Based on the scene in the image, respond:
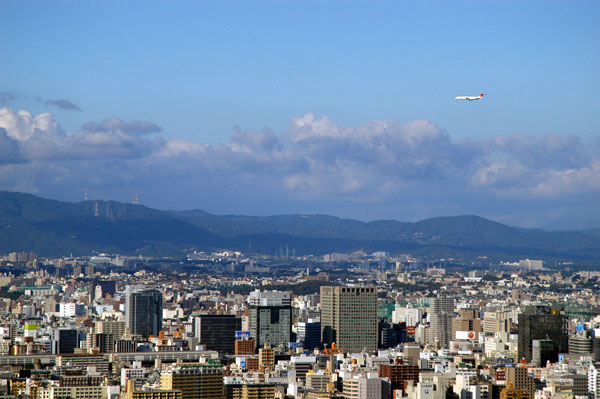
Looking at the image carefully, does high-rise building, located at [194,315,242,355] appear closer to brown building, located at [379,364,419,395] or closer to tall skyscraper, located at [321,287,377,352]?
tall skyscraper, located at [321,287,377,352]

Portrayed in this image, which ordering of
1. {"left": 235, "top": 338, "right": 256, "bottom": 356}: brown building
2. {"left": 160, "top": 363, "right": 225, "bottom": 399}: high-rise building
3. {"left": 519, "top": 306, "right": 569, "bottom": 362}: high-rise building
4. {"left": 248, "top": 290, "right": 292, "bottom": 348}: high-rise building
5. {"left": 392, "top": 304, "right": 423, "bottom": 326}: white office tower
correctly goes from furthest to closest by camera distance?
{"left": 392, "top": 304, "right": 423, "bottom": 326}: white office tower < {"left": 248, "top": 290, "right": 292, "bottom": 348}: high-rise building < {"left": 235, "top": 338, "right": 256, "bottom": 356}: brown building < {"left": 519, "top": 306, "right": 569, "bottom": 362}: high-rise building < {"left": 160, "top": 363, "right": 225, "bottom": 399}: high-rise building

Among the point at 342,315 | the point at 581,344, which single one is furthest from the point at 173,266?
the point at 581,344

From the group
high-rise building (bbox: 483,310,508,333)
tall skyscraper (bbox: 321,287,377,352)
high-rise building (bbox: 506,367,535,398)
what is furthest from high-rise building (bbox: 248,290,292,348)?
high-rise building (bbox: 506,367,535,398)

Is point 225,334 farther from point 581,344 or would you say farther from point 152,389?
point 152,389

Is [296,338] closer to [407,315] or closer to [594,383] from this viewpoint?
[407,315]

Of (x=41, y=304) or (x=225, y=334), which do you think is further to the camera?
(x=41, y=304)
